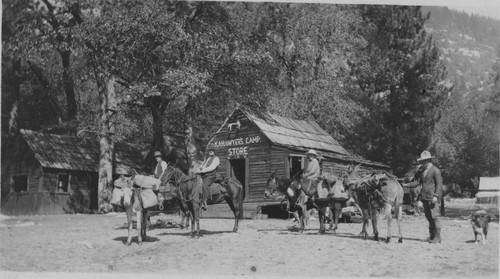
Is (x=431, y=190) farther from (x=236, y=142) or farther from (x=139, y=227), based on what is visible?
(x=236, y=142)

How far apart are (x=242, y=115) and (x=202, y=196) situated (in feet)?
31.0

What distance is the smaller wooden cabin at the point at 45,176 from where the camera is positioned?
1087 inches

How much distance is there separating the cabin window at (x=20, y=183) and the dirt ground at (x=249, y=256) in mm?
14974

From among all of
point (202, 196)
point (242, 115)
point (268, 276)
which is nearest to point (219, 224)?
point (202, 196)

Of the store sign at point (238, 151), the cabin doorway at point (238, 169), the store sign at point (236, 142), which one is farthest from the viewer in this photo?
the cabin doorway at point (238, 169)

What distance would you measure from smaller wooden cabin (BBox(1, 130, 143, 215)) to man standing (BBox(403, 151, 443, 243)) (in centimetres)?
2158

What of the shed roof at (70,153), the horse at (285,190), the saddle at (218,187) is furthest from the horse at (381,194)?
the shed roof at (70,153)

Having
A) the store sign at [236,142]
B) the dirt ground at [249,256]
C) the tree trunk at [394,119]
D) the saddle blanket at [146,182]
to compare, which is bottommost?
the dirt ground at [249,256]

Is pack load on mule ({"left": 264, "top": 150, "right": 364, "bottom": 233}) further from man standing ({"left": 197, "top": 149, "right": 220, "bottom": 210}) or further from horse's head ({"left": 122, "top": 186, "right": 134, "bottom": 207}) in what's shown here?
horse's head ({"left": 122, "top": 186, "right": 134, "bottom": 207})

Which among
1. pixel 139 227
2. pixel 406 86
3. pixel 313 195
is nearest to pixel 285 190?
pixel 313 195

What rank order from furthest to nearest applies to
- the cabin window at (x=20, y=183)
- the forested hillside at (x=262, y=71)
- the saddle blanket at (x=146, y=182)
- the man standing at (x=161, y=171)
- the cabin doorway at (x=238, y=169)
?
the cabin window at (x=20, y=183) < the cabin doorway at (x=238, y=169) < the forested hillside at (x=262, y=71) < the man standing at (x=161, y=171) < the saddle blanket at (x=146, y=182)

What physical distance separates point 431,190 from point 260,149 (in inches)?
442

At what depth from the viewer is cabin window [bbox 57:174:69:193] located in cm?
2871

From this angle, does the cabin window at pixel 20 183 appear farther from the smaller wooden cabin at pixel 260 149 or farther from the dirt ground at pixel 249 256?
the dirt ground at pixel 249 256
